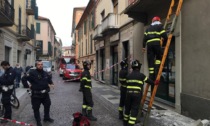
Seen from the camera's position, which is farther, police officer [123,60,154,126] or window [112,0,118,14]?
window [112,0,118,14]

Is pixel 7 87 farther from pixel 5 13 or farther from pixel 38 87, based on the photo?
pixel 5 13

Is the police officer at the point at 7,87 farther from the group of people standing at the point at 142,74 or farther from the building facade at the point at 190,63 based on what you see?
the building facade at the point at 190,63

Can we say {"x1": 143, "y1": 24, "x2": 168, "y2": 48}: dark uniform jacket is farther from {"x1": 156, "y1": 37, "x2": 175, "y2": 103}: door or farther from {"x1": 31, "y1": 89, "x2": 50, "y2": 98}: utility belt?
{"x1": 31, "y1": 89, "x2": 50, "y2": 98}: utility belt

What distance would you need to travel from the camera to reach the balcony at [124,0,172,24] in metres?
8.72


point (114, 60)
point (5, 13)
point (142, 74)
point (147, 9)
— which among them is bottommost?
point (142, 74)

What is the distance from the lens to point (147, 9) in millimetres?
9789

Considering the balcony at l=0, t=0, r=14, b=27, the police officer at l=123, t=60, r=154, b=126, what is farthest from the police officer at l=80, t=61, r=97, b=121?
the balcony at l=0, t=0, r=14, b=27

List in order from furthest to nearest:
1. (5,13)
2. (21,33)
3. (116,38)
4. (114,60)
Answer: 1. (21,33)
2. (114,60)
3. (116,38)
4. (5,13)

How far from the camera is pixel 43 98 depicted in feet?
20.3

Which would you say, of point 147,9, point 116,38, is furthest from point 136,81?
point 116,38

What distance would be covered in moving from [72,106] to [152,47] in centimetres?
457

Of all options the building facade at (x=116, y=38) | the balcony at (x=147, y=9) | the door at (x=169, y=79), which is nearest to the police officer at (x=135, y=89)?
the door at (x=169, y=79)

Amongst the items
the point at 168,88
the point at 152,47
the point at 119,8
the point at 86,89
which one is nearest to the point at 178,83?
the point at 168,88

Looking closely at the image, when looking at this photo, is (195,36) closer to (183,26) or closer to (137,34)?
(183,26)
